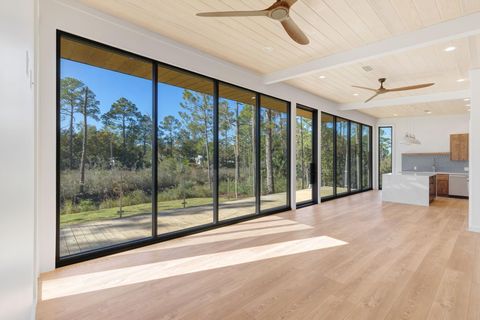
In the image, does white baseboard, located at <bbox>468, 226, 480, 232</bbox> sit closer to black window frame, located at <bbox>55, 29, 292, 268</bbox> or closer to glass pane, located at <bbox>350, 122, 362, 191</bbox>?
black window frame, located at <bbox>55, 29, 292, 268</bbox>

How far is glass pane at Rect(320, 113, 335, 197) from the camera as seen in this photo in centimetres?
779

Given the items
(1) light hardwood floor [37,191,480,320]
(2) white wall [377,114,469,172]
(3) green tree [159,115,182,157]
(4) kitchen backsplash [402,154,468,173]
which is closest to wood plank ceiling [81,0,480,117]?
(3) green tree [159,115,182,157]

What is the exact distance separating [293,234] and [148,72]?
351 cm

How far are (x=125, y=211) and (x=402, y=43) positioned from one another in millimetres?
4694

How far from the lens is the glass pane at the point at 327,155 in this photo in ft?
25.6

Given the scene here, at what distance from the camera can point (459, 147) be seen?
880 centimetres

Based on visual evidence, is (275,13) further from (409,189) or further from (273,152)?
(409,189)

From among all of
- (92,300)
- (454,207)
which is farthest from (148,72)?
(454,207)

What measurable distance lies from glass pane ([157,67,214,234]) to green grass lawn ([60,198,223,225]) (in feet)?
0.06

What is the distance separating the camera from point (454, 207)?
6.80m

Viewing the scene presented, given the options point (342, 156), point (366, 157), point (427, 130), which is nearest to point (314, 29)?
point (342, 156)

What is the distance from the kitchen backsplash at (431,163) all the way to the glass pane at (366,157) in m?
1.30

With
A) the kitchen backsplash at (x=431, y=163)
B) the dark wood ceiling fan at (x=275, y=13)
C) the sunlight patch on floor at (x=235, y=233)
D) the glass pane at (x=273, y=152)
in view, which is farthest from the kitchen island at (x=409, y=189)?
the dark wood ceiling fan at (x=275, y=13)

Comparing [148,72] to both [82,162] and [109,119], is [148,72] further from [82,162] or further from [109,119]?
[82,162]
